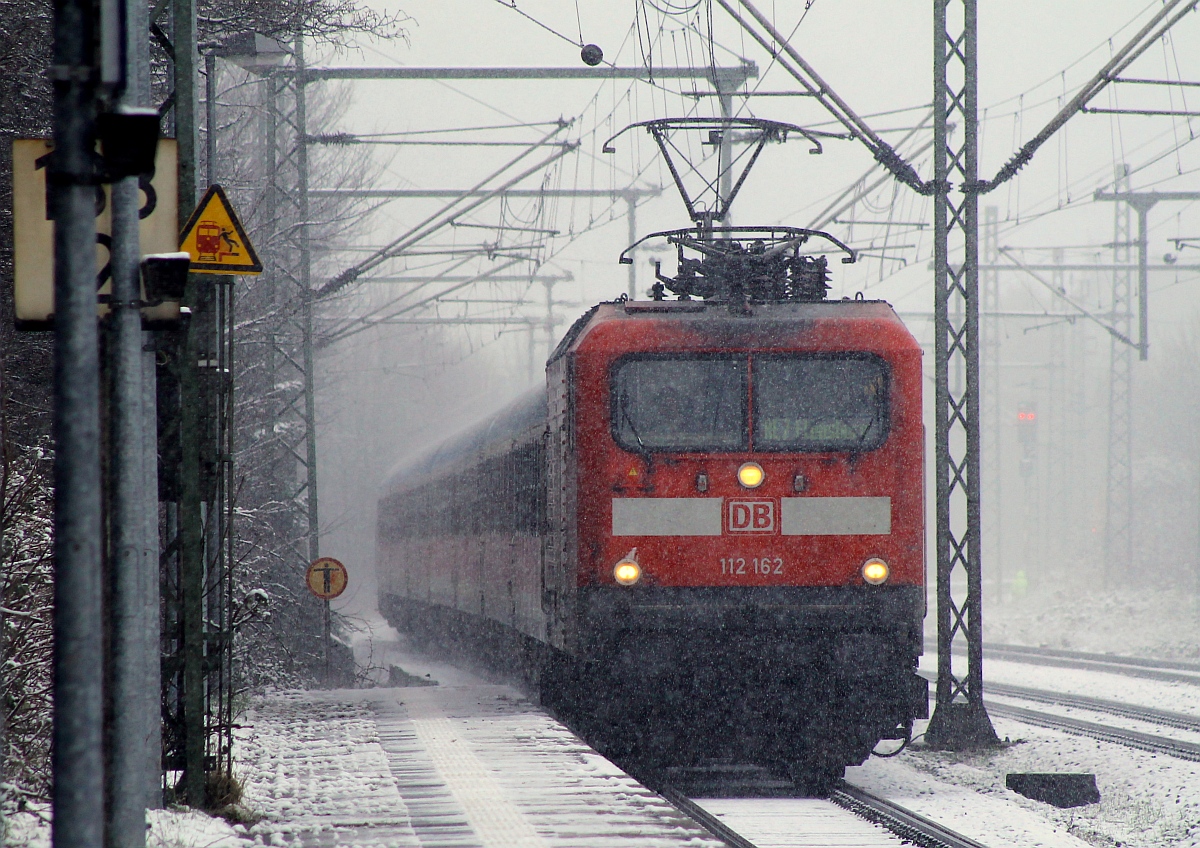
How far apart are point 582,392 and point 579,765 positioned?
8.05ft

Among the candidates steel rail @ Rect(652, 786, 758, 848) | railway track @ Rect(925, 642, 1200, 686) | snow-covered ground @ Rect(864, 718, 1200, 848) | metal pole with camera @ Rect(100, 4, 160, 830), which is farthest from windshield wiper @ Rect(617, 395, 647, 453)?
railway track @ Rect(925, 642, 1200, 686)

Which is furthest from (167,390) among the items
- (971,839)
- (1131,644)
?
(1131,644)

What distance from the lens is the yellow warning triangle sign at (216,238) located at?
7.09 metres

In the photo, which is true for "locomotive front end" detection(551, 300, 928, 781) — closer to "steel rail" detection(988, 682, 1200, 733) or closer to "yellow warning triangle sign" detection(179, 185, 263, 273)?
"yellow warning triangle sign" detection(179, 185, 263, 273)

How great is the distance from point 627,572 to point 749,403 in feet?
4.52

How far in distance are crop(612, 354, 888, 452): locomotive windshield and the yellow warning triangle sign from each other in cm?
330

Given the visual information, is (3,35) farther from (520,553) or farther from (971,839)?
A: (971,839)

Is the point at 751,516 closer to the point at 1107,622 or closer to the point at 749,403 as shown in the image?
the point at 749,403

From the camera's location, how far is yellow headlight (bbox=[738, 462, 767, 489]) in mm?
9828

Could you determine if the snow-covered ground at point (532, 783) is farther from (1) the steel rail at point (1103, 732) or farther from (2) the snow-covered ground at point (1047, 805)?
(1) the steel rail at point (1103, 732)

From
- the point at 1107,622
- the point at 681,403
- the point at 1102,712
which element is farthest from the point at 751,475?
the point at 1107,622

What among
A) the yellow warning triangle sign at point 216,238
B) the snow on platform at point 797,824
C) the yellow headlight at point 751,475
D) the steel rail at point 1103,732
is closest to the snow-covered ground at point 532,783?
the snow on platform at point 797,824

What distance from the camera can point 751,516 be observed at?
984 cm

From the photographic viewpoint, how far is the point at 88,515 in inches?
141
